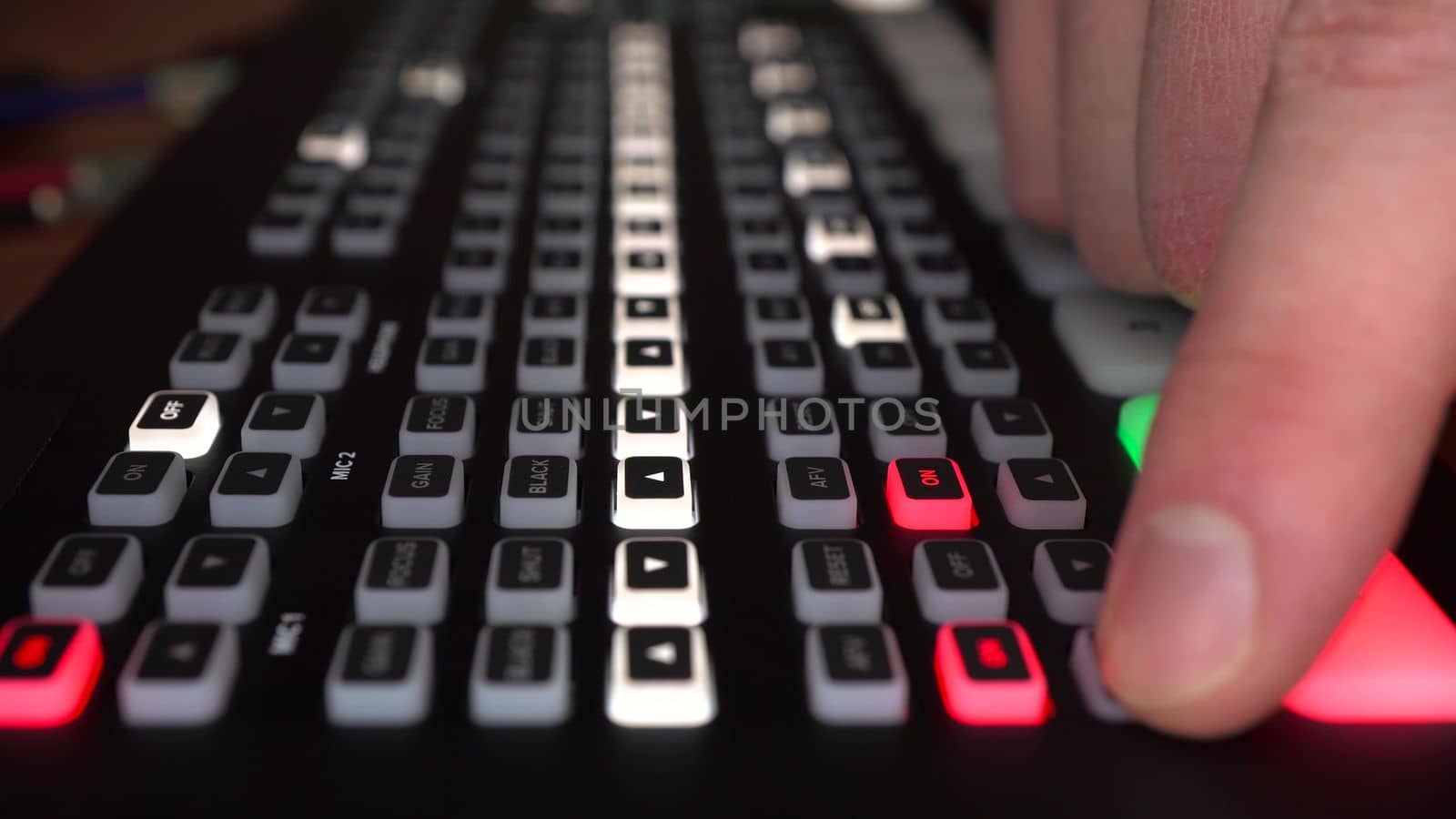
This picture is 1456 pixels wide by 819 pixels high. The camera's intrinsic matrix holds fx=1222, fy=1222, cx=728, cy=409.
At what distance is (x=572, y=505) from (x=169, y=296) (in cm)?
18

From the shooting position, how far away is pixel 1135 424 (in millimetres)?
320

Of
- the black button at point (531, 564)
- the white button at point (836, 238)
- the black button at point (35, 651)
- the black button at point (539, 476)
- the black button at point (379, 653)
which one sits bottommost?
the white button at point (836, 238)

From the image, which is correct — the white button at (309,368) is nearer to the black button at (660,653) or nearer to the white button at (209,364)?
the white button at (209,364)

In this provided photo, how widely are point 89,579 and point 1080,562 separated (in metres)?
0.20

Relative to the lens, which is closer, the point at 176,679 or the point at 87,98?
the point at 176,679

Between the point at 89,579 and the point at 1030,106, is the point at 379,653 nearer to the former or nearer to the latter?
the point at 89,579

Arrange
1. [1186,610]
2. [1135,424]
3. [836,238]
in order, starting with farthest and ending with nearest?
[836,238], [1135,424], [1186,610]

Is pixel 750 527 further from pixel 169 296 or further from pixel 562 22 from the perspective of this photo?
pixel 562 22

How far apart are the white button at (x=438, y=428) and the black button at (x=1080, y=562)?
0.47ft

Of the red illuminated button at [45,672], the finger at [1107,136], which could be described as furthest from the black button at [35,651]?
the finger at [1107,136]

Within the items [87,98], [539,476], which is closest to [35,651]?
[539,476]

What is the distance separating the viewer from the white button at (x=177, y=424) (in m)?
0.30

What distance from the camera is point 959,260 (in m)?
0.41

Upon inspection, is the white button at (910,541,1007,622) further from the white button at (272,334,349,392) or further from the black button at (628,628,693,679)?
the white button at (272,334,349,392)
